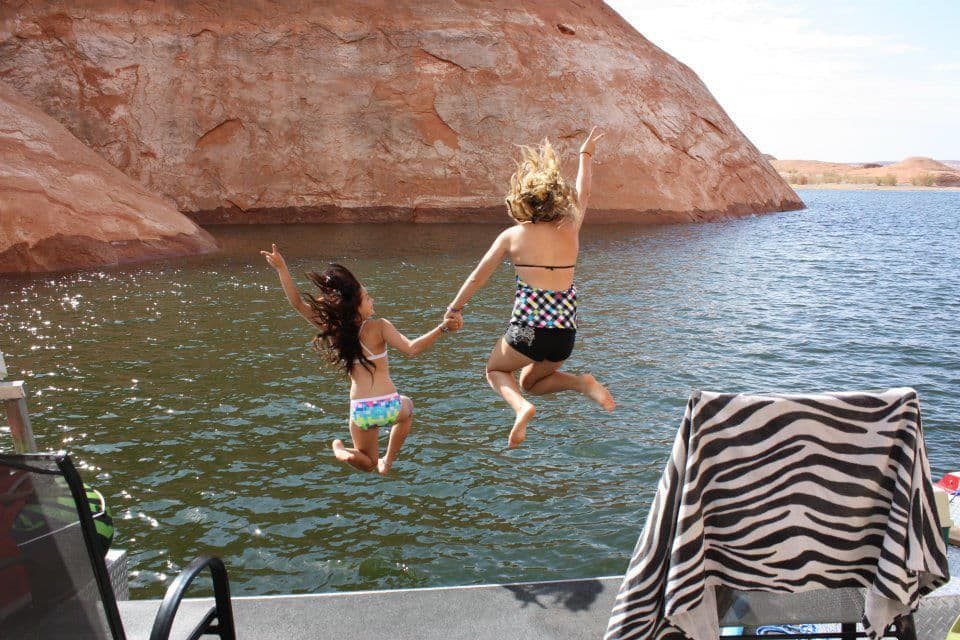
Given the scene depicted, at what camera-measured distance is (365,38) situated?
32312 millimetres

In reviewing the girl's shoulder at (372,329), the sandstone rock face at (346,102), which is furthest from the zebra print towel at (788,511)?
the sandstone rock face at (346,102)

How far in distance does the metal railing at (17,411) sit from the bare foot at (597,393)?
2.98 metres

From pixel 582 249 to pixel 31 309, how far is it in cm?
1449

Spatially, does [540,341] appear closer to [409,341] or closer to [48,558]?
[409,341]

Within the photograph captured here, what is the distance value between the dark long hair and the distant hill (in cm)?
11664

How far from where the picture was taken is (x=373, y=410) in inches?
192

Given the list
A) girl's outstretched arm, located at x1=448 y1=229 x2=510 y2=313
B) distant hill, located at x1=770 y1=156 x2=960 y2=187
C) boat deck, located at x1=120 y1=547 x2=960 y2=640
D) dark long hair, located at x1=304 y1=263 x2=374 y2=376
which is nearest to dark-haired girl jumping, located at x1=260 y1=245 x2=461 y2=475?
dark long hair, located at x1=304 y1=263 x2=374 y2=376

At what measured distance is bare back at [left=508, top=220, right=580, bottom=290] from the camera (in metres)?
4.77

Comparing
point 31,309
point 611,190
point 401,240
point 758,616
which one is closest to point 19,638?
point 758,616

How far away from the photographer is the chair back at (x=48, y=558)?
2.03 meters

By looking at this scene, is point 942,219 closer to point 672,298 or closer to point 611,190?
point 611,190

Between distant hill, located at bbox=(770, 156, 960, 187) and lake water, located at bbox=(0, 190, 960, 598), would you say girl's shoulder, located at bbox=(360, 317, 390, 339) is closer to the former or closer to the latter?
lake water, located at bbox=(0, 190, 960, 598)

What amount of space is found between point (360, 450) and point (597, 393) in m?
1.57

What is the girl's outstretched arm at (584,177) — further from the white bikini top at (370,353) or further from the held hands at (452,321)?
the white bikini top at (370,353)
